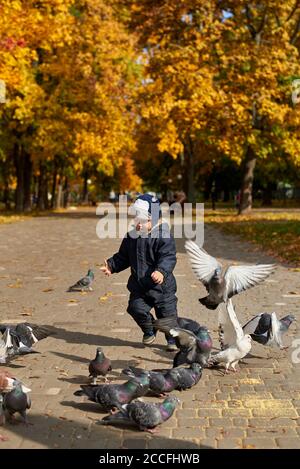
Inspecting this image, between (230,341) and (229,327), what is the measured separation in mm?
134

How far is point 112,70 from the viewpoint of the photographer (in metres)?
34.5

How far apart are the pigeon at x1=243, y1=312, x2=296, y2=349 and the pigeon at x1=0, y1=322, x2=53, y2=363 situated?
206 centimetres

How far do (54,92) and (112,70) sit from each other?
3312 mm

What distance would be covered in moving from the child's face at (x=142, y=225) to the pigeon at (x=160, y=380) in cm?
191

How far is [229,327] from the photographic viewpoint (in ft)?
20.0

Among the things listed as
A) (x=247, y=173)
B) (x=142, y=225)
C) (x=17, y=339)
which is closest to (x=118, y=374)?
(x=17, y=339)

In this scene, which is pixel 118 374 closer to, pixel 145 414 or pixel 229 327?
pixel 229 327

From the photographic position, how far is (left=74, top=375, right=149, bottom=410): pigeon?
4.71 m

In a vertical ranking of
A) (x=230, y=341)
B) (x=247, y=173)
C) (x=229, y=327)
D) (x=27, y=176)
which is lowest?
(x=230, y=341)

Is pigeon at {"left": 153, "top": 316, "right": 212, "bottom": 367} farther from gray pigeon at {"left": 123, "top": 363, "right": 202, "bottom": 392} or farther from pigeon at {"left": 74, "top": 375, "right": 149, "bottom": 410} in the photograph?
pigeon at {"left": 74, "top": 375, "right": 149, "bottom": 410}

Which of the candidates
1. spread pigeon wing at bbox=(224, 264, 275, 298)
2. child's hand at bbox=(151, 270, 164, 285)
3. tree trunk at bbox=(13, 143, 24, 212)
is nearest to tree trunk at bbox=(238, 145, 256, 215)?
tree trunk at bbox=(13, 143, 24, 212)

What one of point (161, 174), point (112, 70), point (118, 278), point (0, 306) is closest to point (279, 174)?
point (161, 174)

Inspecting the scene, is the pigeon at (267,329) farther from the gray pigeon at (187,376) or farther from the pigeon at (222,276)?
the gray pigeon at (187,376)
